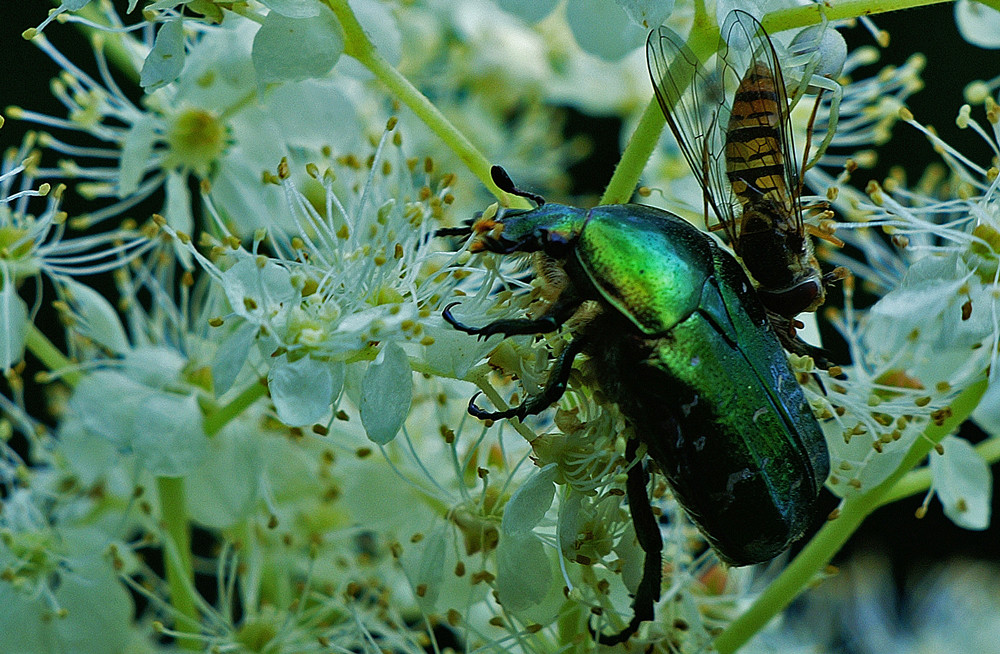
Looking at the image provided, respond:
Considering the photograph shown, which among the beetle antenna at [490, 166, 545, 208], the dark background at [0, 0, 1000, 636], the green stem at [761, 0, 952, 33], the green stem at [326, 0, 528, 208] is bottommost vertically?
the dark background at [0, 0, 1000, 636]

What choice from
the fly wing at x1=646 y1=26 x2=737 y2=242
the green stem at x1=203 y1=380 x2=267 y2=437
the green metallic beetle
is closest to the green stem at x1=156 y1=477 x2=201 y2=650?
the green stem at x1=203 y1=380 x2=267 y2=437

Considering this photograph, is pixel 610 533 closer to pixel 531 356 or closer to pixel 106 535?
pixel 531 356

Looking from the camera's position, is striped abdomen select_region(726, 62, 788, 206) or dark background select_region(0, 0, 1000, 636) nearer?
striped abdomen select_region(726, 62, 788, 206)

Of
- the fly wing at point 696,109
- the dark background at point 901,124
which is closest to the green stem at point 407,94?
the fly wing at point 696,109

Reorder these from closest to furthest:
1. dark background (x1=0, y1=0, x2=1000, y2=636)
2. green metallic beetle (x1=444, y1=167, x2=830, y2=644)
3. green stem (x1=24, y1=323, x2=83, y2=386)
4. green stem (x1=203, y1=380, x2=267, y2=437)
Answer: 1. green metallic beetle (x1=444, y1=167, x2=830, y2=644)
2. green stem (x1=203, y1=380, x2=267, y2=437)
3. green stem (x1=24, y1=323, x2=83, y2=386)
4. dark background (x1=0, y1=0, x2=1000, y2=636)

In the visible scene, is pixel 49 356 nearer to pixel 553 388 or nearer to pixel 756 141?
pixel 553 388

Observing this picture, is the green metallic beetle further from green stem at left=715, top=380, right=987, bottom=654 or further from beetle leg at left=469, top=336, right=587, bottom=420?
green stem at left=715, top=380, right=987, bottom=654

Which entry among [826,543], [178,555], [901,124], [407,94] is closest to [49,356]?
[178,555]
